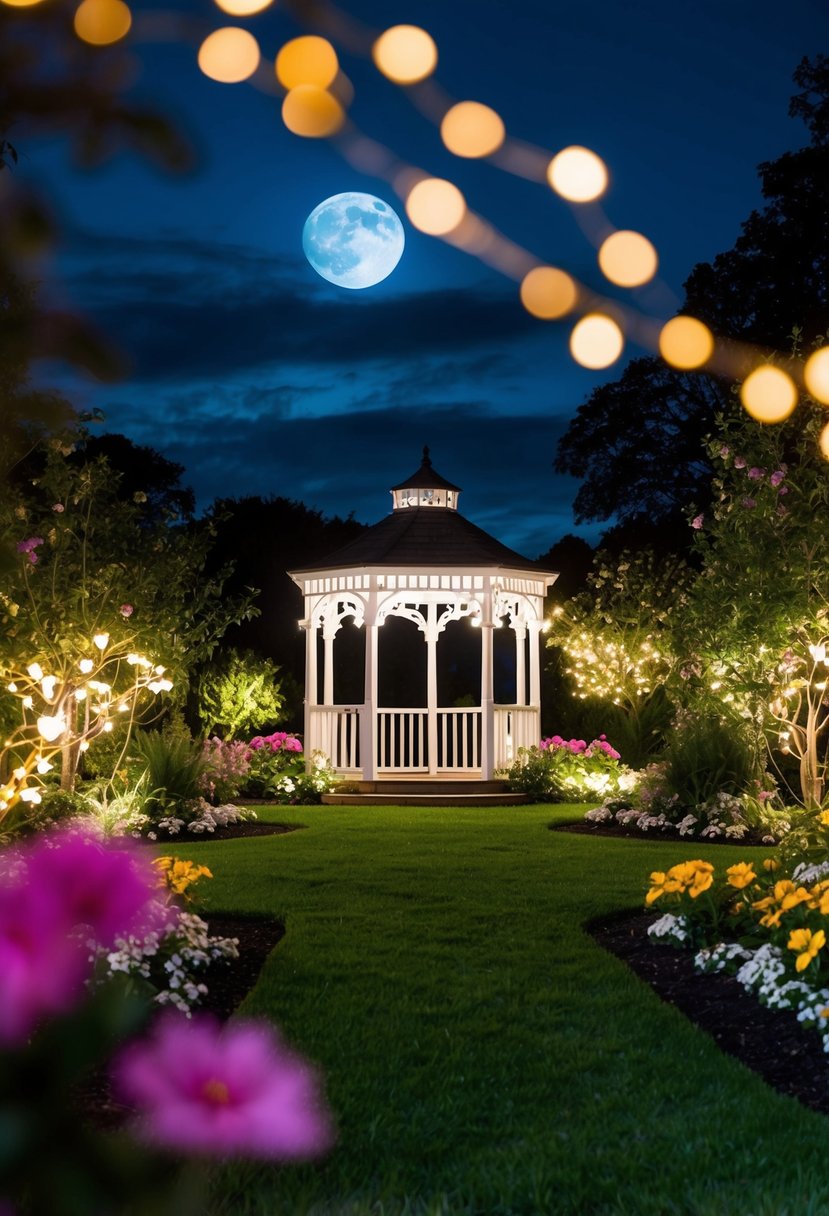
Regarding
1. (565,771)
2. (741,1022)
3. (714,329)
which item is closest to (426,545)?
(565,771)

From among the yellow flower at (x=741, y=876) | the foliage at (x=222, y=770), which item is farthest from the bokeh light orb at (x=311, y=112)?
the foliage at (x=222, y=770)

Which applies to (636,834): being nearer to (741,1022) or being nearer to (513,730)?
(513,730)

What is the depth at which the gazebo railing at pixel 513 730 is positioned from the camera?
1772cm

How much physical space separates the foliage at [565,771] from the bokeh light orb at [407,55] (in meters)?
15.8

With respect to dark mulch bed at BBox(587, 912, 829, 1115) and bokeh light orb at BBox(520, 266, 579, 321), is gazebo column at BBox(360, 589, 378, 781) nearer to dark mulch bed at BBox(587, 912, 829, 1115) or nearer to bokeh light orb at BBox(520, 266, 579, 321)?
dark mulch bed at BBox(587, 912, 829, 1115)

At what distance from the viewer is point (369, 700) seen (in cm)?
1759

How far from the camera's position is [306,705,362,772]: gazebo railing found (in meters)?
17.8

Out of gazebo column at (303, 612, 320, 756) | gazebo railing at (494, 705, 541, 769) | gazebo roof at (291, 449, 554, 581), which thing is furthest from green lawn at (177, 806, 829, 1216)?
gazebo roof at (291, 449, 554, 581)

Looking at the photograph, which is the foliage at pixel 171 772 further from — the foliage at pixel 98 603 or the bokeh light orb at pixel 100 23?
the bokeh light orb at pixel 100 23

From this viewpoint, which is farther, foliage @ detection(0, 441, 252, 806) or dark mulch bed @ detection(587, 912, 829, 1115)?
foliage @ detection(0, 441, 252, 806)

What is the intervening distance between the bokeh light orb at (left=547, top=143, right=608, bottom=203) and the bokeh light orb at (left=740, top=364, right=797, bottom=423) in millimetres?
455

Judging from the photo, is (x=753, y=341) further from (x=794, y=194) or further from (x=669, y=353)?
(x=669, y=353)

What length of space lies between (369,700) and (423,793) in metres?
1.59

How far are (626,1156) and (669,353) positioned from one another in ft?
9.67
